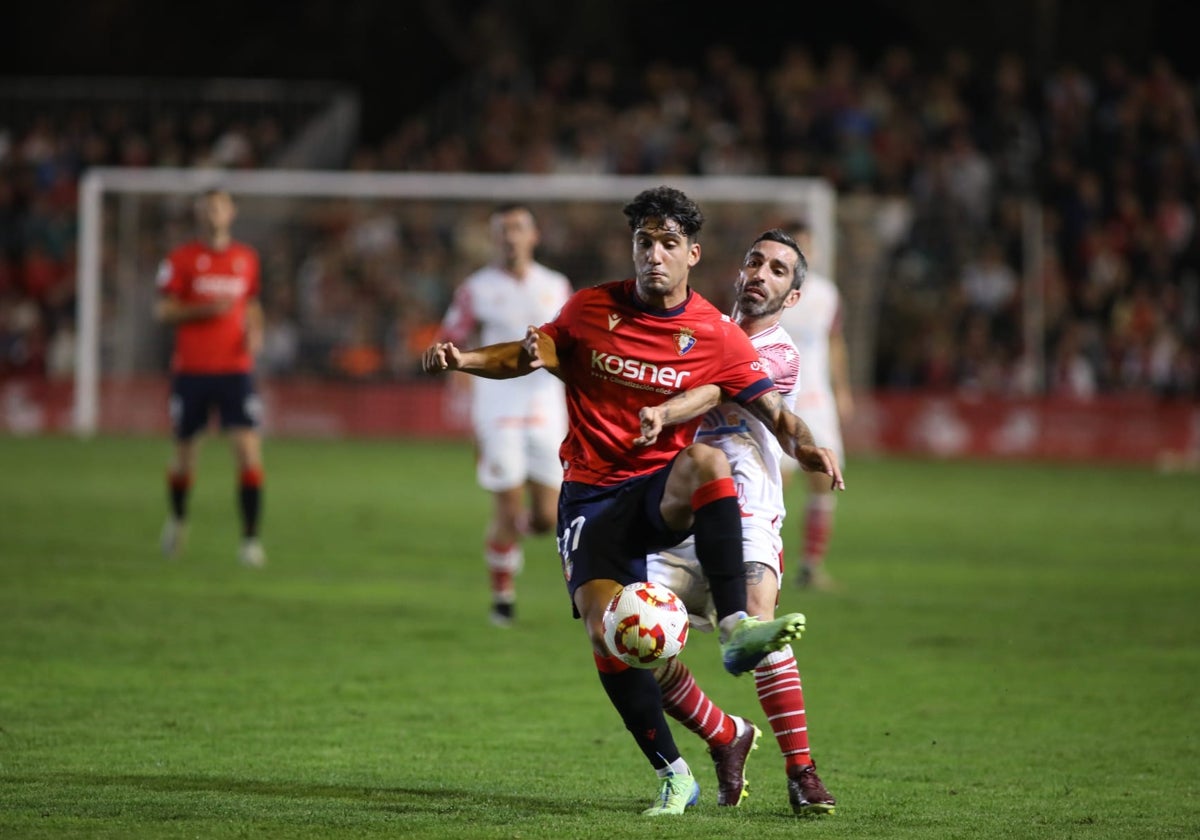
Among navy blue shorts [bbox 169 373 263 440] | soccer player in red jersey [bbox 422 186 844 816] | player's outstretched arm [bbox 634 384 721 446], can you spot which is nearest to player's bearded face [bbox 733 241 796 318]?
soccer player in red jersey [bbox 422 186 844 816]

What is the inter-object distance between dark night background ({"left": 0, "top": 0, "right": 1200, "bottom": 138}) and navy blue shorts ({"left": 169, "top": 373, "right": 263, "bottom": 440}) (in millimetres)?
17771

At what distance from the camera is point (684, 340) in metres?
6.26

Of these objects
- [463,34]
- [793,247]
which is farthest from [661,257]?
[463,34]

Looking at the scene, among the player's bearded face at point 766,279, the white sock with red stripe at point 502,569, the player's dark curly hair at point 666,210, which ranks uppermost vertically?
the player's dark curly hair at point 666,210

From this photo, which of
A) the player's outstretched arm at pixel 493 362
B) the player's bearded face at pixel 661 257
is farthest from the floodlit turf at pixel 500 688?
the player's bearded face at pixel 661 257

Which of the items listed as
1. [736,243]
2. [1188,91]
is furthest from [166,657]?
[1188,91]

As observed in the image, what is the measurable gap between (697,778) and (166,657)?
11.7 feet

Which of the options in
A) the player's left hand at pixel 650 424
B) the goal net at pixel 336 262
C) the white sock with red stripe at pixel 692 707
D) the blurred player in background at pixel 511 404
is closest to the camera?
the player's left hand at pixel 650 424

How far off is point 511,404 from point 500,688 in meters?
2.76

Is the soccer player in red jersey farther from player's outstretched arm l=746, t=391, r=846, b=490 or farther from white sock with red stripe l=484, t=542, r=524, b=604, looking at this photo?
white sock with red stripe l=484, t=542, r=524, b=604

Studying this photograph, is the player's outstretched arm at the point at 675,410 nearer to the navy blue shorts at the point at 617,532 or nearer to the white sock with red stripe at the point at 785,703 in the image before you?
the navy blue shorts at the point at 617,532

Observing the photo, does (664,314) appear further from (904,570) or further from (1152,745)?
(904,570)

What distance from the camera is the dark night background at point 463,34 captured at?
29.1 metres

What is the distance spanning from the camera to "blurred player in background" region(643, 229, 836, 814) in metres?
6.06
